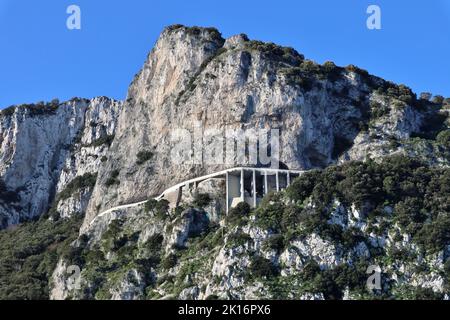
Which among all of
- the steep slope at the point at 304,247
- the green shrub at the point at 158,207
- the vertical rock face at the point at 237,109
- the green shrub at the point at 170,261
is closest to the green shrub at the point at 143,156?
the vertical rock face at the point at 237,109

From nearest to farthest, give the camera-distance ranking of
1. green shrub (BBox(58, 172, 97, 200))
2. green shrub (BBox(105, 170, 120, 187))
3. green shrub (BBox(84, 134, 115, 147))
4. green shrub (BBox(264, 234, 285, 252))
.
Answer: green shrub (BBox(264, 234, 285, 252))
green shrub (BBox(105, 170, 120, 187))
green shrub (BBox(58, 172, 97, 200))
green shrub (BBox(84, 134, 115, 147))

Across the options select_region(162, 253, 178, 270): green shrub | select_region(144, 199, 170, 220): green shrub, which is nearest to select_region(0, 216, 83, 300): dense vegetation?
select_region(144, 199, 170, 220): green shrub

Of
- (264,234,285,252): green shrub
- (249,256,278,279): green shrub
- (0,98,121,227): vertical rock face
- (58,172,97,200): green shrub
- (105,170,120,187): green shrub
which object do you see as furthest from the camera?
(0,98,121,227): vertical rock face

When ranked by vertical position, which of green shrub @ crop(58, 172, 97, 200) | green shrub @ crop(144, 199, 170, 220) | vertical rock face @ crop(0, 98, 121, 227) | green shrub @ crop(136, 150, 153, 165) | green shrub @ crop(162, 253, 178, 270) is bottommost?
green shrub @ crop(162, 253, 178, 270)

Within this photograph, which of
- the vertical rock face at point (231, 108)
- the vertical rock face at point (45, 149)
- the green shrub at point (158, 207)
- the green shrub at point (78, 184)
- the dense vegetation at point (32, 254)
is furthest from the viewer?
the vertical rock face at point (45, 149)

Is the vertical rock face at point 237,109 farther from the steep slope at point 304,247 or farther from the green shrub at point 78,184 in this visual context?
the green shrub at point 78,184

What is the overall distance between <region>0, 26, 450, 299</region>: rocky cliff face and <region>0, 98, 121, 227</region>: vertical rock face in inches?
811

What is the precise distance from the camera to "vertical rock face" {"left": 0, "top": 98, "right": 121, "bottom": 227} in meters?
127

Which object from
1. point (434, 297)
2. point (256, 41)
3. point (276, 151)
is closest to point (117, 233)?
point (276, 151)

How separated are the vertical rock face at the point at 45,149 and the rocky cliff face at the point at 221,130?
67.6 feet

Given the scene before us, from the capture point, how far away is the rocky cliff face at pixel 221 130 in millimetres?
82438

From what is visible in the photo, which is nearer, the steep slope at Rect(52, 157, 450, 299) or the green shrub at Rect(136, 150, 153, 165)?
the steep slope at Rect(52, 157, 450, 299)

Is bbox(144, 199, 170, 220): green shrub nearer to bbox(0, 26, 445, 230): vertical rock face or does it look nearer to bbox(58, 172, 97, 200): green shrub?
bbox(0, 26, 445, 230): vertical rock face

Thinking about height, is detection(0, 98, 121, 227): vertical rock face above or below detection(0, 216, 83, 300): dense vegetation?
above
